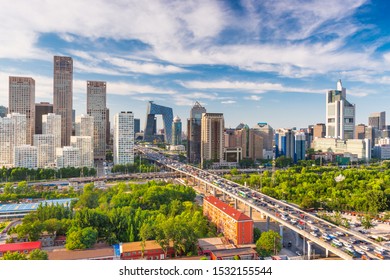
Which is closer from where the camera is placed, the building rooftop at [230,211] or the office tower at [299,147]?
the building rooftop at [230,211]

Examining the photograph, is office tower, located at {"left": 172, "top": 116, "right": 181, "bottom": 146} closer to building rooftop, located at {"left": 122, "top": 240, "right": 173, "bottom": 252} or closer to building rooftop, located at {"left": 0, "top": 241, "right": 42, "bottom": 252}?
building rooftop, located at {"left": 122, "top": 240, "right": 173, "bottom": 252}

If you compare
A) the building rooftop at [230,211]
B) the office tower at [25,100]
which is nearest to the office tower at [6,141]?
the office tower at [25,100]

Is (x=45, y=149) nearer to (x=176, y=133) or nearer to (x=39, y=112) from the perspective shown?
(x=39, y=112)

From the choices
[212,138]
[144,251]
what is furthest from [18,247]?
[212,138]

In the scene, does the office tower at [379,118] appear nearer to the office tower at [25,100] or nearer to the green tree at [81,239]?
the green tree at [81,239]

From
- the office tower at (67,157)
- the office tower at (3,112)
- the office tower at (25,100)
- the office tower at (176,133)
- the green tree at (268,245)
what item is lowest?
the green tree at (268,245)

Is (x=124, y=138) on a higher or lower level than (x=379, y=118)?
lower
